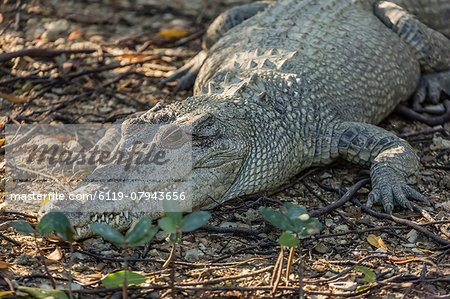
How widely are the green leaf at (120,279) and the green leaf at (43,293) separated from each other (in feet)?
0.73

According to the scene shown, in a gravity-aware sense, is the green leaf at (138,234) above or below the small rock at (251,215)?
above

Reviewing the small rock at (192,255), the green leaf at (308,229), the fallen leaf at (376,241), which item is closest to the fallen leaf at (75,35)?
the small rock at (192,255)

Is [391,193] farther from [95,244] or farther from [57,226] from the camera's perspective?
[57,226]

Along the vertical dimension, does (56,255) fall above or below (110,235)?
below

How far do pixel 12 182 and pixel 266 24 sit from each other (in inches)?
110

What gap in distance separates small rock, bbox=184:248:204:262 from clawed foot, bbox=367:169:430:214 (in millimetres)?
1403

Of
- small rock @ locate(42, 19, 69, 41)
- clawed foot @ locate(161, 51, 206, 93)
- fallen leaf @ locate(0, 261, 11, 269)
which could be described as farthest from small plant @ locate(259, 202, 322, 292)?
small rock @ locate(42, 19, 69, 41)

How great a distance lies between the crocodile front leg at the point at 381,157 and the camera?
4.12m

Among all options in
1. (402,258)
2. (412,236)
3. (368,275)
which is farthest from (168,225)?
(412,236)

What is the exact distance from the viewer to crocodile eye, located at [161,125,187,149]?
3.73 metres

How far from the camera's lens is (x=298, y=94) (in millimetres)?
4562

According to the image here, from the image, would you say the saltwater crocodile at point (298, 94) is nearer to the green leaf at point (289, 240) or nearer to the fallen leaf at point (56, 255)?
the fallen leaf at point (56, 255)

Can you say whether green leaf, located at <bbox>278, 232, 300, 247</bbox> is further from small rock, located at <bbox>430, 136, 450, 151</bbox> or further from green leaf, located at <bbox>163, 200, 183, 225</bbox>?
small rock, located at <bbox>430, 136, 450, 151</bbox>

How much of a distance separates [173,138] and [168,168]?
0.71 ft
